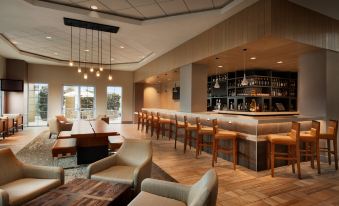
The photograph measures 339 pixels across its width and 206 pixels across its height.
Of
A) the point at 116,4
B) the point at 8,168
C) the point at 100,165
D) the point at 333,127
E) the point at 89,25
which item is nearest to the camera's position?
the point at 8,168

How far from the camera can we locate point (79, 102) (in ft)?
39.9

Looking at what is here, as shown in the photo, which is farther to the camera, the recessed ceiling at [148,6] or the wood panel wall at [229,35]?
the recessed ceiling at [148,6]

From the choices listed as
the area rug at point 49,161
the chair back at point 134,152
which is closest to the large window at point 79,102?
the area rug at point 49,161

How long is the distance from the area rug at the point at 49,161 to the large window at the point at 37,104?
5.51 meters

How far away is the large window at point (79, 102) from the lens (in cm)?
1199

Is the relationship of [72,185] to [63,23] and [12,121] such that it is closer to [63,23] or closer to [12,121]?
[63,23]

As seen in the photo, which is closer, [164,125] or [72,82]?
[164,125]

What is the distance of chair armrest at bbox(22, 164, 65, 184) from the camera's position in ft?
8.34

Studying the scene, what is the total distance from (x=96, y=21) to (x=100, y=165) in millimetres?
3865

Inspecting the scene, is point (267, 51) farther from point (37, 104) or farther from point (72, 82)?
point (37, 104)

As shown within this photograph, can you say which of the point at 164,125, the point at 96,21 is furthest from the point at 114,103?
the point at 96,21

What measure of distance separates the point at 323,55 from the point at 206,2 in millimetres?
3008

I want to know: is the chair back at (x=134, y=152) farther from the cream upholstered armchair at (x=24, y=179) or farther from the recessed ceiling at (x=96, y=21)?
the recessed ceiling at (x=96, y=21)

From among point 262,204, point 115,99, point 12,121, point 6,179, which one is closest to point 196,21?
point 262,204
